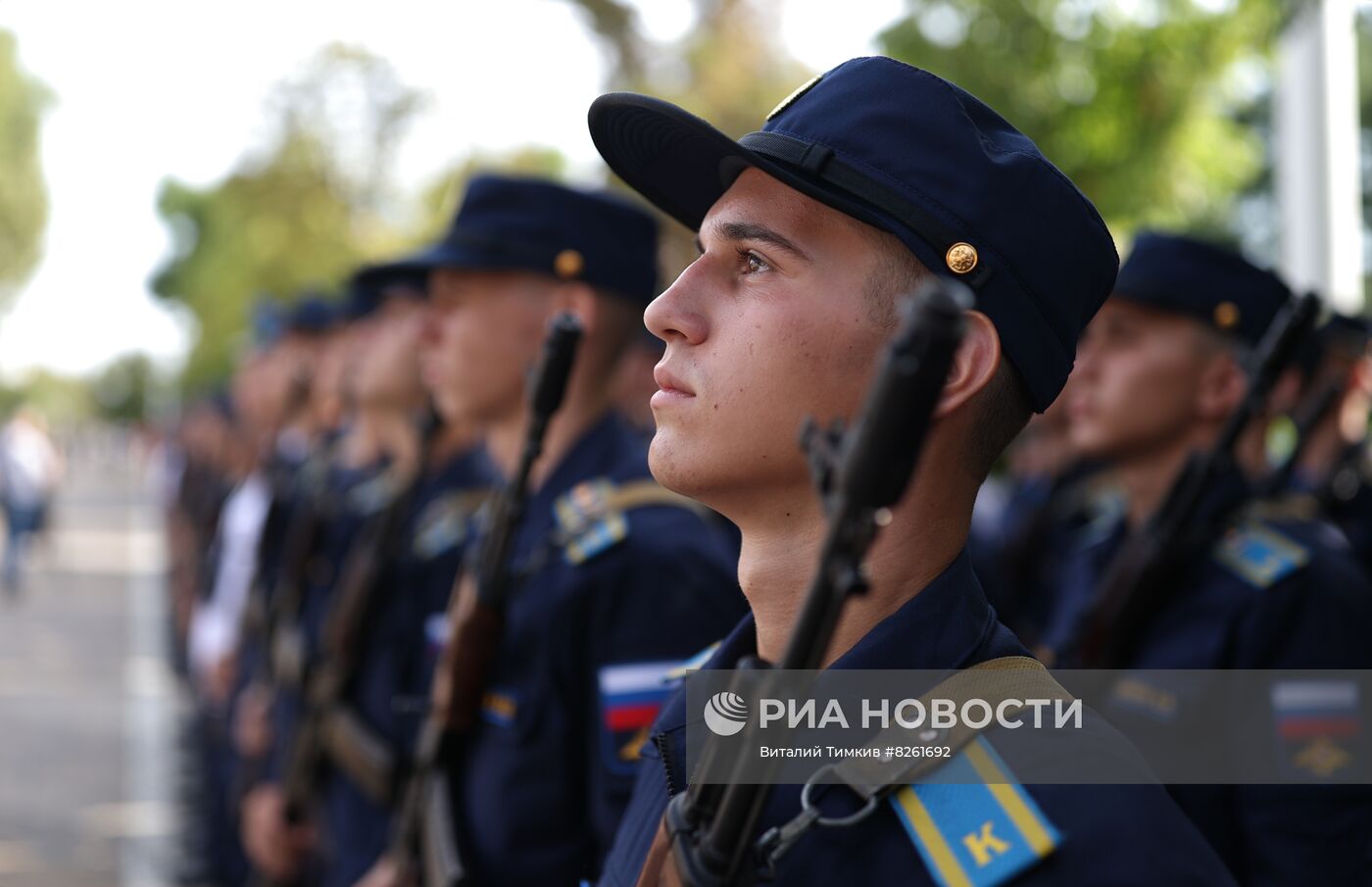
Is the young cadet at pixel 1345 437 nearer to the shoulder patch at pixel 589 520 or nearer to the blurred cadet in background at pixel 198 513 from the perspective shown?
the shoulder patch at pixel 589 520

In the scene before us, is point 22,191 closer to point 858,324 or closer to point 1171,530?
point 1171,530

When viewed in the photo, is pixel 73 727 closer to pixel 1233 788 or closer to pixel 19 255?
pixel 1233 788

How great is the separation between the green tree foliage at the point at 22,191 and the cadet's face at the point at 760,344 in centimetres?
3473

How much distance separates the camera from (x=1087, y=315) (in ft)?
5.67

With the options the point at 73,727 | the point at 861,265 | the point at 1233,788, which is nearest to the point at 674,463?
the point at 861,265

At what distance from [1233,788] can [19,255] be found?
145 ft

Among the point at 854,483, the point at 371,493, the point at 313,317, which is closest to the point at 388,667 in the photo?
the point at 371,493

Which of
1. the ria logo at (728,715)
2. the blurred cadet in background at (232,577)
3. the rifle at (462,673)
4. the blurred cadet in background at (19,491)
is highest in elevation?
the ria logo at (728,715)

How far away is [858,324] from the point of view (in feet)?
5.37

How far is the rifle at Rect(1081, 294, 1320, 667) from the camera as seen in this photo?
10.1ft

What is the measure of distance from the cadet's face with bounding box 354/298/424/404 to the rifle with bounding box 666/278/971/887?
397cm

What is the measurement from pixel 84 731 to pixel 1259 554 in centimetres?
882

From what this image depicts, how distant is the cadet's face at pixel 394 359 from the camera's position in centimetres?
528

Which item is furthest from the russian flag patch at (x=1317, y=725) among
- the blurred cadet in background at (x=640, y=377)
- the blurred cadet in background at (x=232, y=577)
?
the blurred cadet in background at (x=232, y=577)
